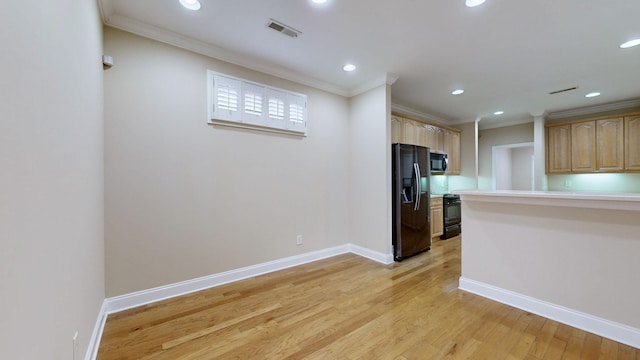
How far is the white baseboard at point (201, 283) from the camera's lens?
2074 mm

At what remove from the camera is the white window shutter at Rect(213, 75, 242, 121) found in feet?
9.37

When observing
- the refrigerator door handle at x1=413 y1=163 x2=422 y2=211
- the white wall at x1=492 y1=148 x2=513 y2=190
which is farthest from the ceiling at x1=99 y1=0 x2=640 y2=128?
the white wall at x1=492 y1=148 x2=513 y2=190

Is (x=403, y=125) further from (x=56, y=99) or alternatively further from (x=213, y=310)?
(x=56, y=99)

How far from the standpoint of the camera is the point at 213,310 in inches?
92.7

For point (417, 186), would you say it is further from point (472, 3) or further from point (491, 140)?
point (491, 140)

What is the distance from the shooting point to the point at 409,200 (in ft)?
12.7

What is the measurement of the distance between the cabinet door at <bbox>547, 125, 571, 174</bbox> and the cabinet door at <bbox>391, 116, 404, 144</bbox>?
362 cm

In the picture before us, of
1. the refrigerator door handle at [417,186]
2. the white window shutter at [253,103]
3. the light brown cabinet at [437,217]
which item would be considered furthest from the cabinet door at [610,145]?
the white window shutter at [253,103]

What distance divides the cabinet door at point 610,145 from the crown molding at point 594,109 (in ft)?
1.29

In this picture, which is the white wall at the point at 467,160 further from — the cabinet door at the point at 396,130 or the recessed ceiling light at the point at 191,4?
the recessed ceiling light at the point at 191,4

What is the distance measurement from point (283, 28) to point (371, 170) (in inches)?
88.9

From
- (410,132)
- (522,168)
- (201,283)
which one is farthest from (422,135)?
(522,168)

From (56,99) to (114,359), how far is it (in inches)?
69.4

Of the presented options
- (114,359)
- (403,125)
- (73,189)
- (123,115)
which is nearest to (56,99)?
(73,189)
